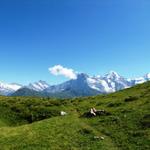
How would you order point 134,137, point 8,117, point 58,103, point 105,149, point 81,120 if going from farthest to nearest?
point 58,103 → point 8,117 → point 81,120 → point 134,137 → point 105,149

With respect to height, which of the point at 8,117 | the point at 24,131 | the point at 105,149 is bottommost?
the point at 105,149

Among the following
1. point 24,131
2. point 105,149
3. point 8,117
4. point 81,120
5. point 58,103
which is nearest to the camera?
point 105,149

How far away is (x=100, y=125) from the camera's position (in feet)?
147

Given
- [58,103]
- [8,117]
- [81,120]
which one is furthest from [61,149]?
[58,103]

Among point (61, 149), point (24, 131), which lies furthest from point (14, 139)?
point (61, 149)

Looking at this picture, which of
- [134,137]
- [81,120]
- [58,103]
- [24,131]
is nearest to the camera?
[134,137]

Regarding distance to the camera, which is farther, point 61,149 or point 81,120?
point 81,120

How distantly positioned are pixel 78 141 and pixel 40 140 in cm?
507

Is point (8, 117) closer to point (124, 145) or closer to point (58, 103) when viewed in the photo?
point (58, 103)

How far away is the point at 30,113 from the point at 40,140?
90.1 ft

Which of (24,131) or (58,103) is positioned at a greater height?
(58,103)

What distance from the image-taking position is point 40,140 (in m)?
39.0

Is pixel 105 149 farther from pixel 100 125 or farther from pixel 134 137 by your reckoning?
pixel 100 125

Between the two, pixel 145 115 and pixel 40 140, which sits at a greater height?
pixel 145 115
